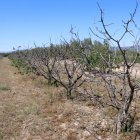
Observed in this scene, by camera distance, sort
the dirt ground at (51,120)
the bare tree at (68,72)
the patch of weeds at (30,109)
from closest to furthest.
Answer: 1. the dirt ground at (51,120)
2. the patch of weeds at (30,109)
3. the bare tree at (68,72)

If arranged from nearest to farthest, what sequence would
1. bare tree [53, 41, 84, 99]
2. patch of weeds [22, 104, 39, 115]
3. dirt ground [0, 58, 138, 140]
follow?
dirt ground [0, 58, 138, 140]
patch of weeds [22, 104, 39, 115]
bare tree [53, 41, 84, 99]

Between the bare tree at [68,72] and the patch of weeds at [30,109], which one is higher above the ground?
the bare tree at [68,72]

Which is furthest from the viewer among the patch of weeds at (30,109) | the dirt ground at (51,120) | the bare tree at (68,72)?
the bare tree at (68,72)

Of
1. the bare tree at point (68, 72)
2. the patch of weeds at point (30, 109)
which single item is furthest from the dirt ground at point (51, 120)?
the bare tree at point (68, 72)

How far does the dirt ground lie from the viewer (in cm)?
1023

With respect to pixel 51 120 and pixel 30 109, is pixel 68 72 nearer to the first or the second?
pixel 30 109

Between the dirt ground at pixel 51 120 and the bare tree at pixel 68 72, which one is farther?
the bare tree at pixel 68 72

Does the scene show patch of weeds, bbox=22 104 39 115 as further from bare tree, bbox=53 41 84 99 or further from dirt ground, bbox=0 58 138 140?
bare tree, bbox=53 41 84 99

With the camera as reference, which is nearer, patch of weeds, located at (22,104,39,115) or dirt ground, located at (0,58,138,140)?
dirt ground, located at (0,58,138,140)

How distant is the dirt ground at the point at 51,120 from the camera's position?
10.2m

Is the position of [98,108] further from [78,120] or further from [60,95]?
[60,95]

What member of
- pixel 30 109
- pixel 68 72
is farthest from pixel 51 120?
pixel 68 72

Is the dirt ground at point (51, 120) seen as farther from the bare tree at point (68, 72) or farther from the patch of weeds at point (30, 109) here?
the bare tree at point (68, 72)

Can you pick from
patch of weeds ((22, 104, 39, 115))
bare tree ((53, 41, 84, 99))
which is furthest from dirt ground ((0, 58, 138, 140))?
bare tree ((53, 41, 84, 99))
